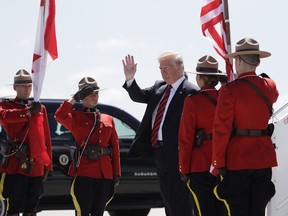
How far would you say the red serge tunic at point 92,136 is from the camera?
361 inches

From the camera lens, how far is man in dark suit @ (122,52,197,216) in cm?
821

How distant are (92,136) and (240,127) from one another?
9.10ft

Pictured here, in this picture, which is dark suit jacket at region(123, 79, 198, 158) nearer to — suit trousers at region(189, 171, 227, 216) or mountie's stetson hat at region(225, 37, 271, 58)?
suit trousers at region(189, 171, 227, 216)

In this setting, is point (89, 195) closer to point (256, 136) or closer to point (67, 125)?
point (67, 125)

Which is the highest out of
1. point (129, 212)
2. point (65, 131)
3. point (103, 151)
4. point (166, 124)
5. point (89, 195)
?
point (166, 124)

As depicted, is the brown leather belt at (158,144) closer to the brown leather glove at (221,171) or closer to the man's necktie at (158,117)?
the man's necktie at (158,117)

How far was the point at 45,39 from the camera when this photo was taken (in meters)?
10.1

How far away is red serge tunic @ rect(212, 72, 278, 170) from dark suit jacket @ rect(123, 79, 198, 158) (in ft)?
4.68

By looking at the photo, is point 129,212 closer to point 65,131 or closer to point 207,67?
point 65,131

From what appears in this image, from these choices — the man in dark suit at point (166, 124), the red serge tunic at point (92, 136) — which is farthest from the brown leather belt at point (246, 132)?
the red serge tunic at point (92, 136)

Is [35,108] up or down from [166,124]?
up

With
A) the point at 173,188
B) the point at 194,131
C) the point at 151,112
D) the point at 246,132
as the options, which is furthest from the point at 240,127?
the point at 151,112

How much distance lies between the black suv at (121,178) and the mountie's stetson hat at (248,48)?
497 cm

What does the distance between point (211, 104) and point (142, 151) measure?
3.58 feet
